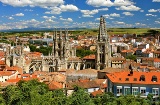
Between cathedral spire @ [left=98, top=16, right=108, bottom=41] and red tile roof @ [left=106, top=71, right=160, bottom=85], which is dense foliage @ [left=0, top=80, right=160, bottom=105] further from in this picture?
cathedral spire @ [left=98, top=16, right=108, bottom=41]

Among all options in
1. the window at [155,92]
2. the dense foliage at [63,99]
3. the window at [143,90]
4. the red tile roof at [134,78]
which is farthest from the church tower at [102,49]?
the dense foliage at [63,99]

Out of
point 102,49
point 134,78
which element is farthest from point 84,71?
point 134,78

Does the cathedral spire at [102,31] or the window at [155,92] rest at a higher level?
the cathedral spire at [102,31]

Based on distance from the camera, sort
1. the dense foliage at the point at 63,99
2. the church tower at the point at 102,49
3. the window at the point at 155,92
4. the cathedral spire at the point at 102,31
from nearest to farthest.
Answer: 1. the dense foliage at the point at 63,99
2. the window at the point at 155,92
3. the church tower at the point at 102,49
4. the cathedral spire at the point at 102,31

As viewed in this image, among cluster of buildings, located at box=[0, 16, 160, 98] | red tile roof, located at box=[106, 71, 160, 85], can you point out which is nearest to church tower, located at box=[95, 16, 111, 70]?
cluster of buildings, located at box=[0, 16, 160, 98]

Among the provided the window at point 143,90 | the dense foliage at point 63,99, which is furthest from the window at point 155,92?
the dense foliage at point 63,99

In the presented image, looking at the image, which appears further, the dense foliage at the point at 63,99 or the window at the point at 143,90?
the window at the point at 143,90

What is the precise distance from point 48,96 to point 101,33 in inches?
1716

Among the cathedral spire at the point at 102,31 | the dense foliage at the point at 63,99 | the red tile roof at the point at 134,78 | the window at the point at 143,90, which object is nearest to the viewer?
the dense foliage at the point at 63,99

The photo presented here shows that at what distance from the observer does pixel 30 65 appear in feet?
275

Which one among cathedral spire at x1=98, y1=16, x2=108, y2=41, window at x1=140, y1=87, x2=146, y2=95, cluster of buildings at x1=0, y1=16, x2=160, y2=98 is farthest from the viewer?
cathedral spire at x1=98, y1=16, x2=108, y2=41

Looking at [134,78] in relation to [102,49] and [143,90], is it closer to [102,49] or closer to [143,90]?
[143,90]

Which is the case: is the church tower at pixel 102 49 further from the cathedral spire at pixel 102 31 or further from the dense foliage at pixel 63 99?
the dense foliage at pixel 63 99

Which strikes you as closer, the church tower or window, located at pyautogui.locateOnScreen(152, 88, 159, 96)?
window, located at pyautogui.locateOnScreen(152, 88, 159, 96)
